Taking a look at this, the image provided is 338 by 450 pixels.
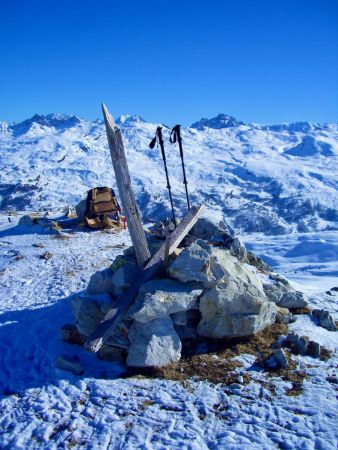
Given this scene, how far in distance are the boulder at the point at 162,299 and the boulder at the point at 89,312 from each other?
1275 mm

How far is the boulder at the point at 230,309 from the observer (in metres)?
9.55

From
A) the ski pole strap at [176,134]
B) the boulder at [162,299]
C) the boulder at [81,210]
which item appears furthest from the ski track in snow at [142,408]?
the boulder at [81,210]

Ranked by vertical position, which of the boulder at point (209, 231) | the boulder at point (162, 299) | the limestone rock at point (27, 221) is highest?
the limestone rock at point (27, 221)

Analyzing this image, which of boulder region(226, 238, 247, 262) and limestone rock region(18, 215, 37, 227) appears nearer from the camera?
boulder region(226, 238, 247, 262)

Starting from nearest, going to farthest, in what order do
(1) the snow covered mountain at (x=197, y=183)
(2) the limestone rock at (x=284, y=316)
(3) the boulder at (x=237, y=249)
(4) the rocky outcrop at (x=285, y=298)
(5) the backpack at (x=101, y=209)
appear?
(2) the limestone rock at (x=284, y=316) < (4) the rocky outcrop at (x=285, y=298) < (3) the boulder at (x=237, y=249) < (5) the backpack at (x=101, y=209) < (1) the snow covered mountain at (x=197, y=183)

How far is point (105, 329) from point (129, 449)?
2.84 meters

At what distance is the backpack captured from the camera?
985 inches

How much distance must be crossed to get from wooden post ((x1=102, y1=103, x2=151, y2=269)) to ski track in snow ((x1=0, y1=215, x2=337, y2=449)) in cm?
299

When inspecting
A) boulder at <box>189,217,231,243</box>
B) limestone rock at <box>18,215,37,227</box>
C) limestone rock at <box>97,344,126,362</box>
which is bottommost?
limestone rock at <box>97,344,126,362</box>

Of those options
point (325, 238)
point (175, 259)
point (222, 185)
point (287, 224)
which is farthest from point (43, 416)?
point (222, 185)

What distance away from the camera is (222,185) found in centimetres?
16725

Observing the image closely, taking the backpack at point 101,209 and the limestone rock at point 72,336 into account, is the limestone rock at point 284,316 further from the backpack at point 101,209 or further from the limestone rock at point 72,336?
the backpack at point 101,209

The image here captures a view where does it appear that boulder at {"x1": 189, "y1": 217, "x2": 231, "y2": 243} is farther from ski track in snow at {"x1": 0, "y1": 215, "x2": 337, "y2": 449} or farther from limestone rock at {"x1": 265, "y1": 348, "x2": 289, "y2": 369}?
limestone rock at {"x1": 265, "y1": 348, "x2": 289, "y2": 369}

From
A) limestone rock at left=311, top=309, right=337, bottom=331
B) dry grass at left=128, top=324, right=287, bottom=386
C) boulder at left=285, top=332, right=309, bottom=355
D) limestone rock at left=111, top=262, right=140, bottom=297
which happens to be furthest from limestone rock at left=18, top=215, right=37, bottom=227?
boulder at left=285, top=332, right=309, bottom=355
